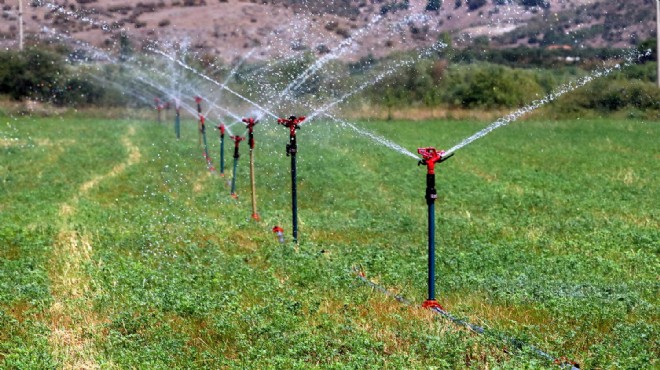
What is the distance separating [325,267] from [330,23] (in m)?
23.4

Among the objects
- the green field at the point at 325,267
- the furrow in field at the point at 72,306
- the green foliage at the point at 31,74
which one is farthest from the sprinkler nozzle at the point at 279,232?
the green foliage at the point at 31,74

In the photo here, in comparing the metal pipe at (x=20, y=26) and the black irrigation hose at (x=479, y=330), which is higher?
the black irrigation hose at (x=479, y=330)

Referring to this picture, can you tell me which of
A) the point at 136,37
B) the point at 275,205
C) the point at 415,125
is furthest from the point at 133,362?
the point at 136,37

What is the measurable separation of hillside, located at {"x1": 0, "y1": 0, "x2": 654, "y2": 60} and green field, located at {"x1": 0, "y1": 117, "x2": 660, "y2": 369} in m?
7.45

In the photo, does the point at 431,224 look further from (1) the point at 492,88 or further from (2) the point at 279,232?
(1) the point at 492,88

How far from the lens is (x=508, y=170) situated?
74.6 feet

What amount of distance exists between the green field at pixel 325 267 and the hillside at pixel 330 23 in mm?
7449

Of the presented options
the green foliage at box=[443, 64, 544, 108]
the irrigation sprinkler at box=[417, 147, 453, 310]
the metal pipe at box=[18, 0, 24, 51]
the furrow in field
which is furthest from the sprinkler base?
the metal pipe at box=[18, 0, 24, 51]

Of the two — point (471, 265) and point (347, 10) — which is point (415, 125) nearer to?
point (347, 10)

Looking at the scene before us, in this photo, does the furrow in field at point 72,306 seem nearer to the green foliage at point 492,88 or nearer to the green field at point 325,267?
the green field at point 325,267

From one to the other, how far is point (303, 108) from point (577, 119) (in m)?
14.5

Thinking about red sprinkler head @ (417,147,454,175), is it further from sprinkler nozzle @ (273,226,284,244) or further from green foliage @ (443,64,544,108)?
green foliage @ (443,64,544,108)

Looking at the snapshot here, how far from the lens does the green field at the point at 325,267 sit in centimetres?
749

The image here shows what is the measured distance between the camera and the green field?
7492 millimetres
